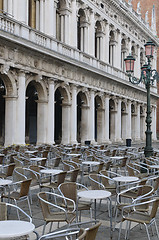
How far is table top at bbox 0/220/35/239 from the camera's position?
132 inches

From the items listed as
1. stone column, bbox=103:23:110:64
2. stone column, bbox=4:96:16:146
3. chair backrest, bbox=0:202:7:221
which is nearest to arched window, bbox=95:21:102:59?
stone column, bbox=103:23:110:64

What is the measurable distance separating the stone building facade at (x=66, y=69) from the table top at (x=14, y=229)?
43.6ft

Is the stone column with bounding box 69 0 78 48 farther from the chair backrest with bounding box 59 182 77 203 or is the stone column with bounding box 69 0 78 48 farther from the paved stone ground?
the chair backrest with bounding box 59 182 77 203

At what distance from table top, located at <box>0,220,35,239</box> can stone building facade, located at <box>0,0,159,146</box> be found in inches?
524

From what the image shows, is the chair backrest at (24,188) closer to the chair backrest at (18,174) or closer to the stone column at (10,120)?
the chair backrest at (18,174)

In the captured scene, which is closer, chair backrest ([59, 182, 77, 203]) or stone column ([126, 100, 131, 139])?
chair backrest ([59, 182, 77, 203])

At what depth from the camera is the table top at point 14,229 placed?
3357 mm

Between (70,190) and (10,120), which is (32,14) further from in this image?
(70,190)

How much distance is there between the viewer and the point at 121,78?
3167 cm

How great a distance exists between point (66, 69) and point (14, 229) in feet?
61.8

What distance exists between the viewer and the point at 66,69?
2184 centimetres

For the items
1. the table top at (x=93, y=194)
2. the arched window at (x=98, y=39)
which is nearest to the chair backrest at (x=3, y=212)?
the table top at (x=93, y=194)

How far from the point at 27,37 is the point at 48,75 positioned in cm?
271

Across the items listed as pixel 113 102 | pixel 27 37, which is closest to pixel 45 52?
pixel 27 37
